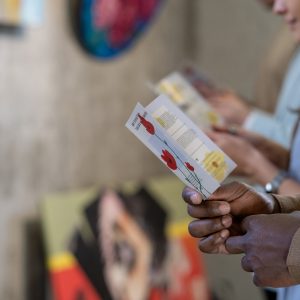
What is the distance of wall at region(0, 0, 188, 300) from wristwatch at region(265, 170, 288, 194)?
109 centimetres

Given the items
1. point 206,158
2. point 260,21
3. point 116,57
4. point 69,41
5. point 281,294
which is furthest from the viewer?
point 260,21

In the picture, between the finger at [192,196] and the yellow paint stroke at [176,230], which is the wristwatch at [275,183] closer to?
the finger at [192,196]

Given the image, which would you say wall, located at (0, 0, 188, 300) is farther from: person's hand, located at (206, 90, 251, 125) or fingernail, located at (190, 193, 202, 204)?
fingernail, located at (190, 193, 202, 204)

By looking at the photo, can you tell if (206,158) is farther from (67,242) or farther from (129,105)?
(129,105)

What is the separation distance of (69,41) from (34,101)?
292mm

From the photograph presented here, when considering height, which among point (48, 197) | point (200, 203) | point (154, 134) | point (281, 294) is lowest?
point (48, 197)

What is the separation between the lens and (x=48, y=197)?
2.22m

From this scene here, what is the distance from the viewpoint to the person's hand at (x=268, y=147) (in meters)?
1.47

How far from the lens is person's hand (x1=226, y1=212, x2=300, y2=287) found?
0.84 metres

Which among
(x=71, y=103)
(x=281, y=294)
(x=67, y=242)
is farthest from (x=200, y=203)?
(x=71, y=103)

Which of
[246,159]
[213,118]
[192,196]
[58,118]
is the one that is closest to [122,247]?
[58,118]

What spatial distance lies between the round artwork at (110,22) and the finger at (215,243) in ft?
5.02

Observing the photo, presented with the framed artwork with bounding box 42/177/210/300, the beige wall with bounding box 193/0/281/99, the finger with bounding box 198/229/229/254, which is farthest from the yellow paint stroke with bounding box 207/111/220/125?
the beige wall with bounding box 193/0/281/99

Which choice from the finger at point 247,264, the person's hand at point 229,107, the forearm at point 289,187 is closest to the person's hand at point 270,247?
the finger at point 247,264
